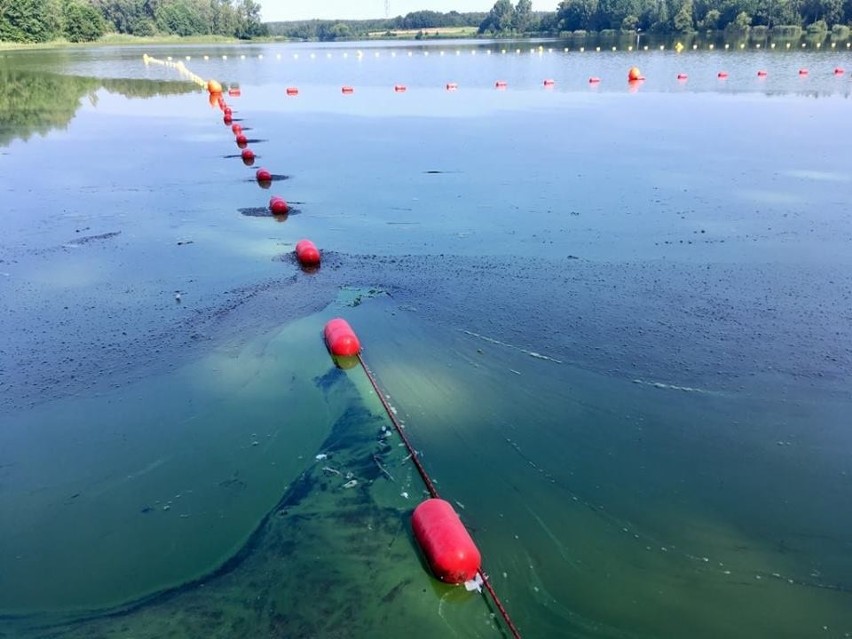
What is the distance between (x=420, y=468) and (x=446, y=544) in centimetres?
110

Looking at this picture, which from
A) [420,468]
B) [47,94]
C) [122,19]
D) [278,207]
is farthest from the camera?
[122,19]

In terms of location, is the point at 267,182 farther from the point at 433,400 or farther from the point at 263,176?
the point at 433,400

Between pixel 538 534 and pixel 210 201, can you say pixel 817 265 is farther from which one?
pixel 210 201

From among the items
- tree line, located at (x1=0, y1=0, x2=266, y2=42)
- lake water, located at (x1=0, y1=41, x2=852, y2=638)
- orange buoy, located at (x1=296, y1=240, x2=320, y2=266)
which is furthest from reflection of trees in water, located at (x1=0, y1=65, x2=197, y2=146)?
tree line, located at (x1=0, y1=0, x2=266, y2=42)

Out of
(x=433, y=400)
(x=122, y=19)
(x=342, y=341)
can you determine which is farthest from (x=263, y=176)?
(x=122, y=19)

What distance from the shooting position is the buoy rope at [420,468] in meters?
4.50

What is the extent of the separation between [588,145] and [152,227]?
11.8 metres

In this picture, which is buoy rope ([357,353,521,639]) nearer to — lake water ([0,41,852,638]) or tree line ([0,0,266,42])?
lake water ([0,41,852,638])

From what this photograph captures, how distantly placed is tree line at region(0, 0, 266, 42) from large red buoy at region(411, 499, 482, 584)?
76674 millimetres

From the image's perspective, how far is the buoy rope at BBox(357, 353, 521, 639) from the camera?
14.8ft

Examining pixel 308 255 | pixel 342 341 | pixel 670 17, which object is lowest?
pixel 342 341

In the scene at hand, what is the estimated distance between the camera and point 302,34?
138250 mm

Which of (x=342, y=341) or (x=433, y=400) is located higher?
(x=342, y=341)

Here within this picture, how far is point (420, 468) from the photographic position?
5805mm
